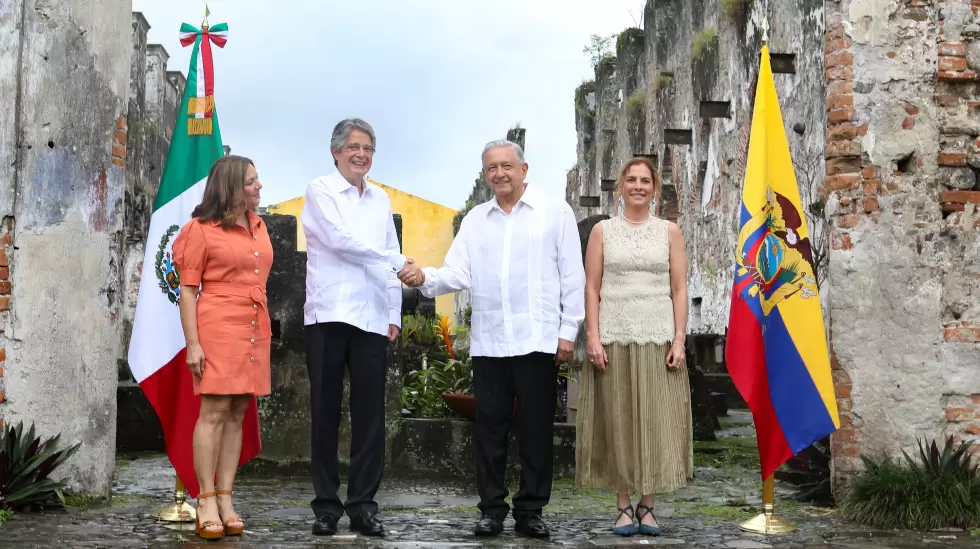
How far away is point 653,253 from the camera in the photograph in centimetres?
573

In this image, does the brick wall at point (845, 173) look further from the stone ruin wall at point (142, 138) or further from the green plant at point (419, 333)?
the stone ruin wall at point (142, 138)

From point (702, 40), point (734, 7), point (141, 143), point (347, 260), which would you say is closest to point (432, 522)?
point (347, 260)

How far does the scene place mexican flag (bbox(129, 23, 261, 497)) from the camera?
6211 mm

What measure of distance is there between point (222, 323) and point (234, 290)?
169mm

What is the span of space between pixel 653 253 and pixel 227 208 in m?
2.08

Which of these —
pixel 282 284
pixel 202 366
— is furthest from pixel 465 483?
pixel 202 366

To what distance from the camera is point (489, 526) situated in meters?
5.56

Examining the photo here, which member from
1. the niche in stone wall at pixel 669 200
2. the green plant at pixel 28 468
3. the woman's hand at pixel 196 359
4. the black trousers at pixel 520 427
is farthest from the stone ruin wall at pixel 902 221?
the niche in stone wall at pixel 669 200

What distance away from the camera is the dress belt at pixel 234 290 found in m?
5.43

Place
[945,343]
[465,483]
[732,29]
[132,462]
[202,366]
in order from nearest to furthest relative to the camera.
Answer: [202,366] → [945,343] → [465,483] → [132,462] → [732,29]

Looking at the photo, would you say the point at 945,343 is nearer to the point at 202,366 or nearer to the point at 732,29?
the point at 202,366

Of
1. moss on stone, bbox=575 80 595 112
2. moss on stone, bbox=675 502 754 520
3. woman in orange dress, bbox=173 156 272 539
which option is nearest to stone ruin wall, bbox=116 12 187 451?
moss on stone, bbox=575 80 595 112

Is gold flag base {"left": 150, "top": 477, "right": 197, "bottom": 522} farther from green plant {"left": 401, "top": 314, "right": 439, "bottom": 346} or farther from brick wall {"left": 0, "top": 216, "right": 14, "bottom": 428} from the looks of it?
green plant {"left": 401, "top": 314, "right": 439, "bottom": 346}

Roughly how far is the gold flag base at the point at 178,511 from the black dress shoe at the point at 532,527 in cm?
172
